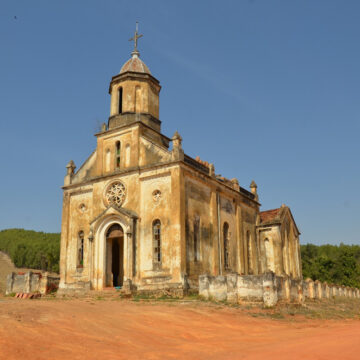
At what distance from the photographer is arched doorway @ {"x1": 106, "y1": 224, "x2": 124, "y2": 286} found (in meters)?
26.2

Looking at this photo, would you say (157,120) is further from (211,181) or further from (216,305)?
(216,305)

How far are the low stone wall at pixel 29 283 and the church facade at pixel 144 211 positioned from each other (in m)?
1.21

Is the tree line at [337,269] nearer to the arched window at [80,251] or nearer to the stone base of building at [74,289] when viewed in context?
the arched window at [80,251]

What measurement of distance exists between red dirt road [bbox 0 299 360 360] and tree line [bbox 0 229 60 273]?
145ft

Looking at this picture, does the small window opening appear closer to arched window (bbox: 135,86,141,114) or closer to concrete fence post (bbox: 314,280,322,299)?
arched window (bbox: 135,86,141,114)

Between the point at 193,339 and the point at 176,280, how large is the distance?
1086cm

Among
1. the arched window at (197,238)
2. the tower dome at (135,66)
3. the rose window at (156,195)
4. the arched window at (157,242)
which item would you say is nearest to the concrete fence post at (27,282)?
the arched window at (157,242)

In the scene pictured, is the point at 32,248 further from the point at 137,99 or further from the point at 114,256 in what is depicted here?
the point at 137,99

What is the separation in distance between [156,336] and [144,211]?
538 inches

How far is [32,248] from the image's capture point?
215 feet

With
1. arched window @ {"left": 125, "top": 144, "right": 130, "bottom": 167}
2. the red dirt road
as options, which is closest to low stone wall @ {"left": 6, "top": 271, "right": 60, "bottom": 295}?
arched window @ {"left": 125, "top": 144, "right": 130, "bottom": 167}

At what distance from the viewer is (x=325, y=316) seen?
1873cm

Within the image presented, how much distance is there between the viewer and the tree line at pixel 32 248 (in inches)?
2397

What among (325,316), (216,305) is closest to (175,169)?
(216,305)
